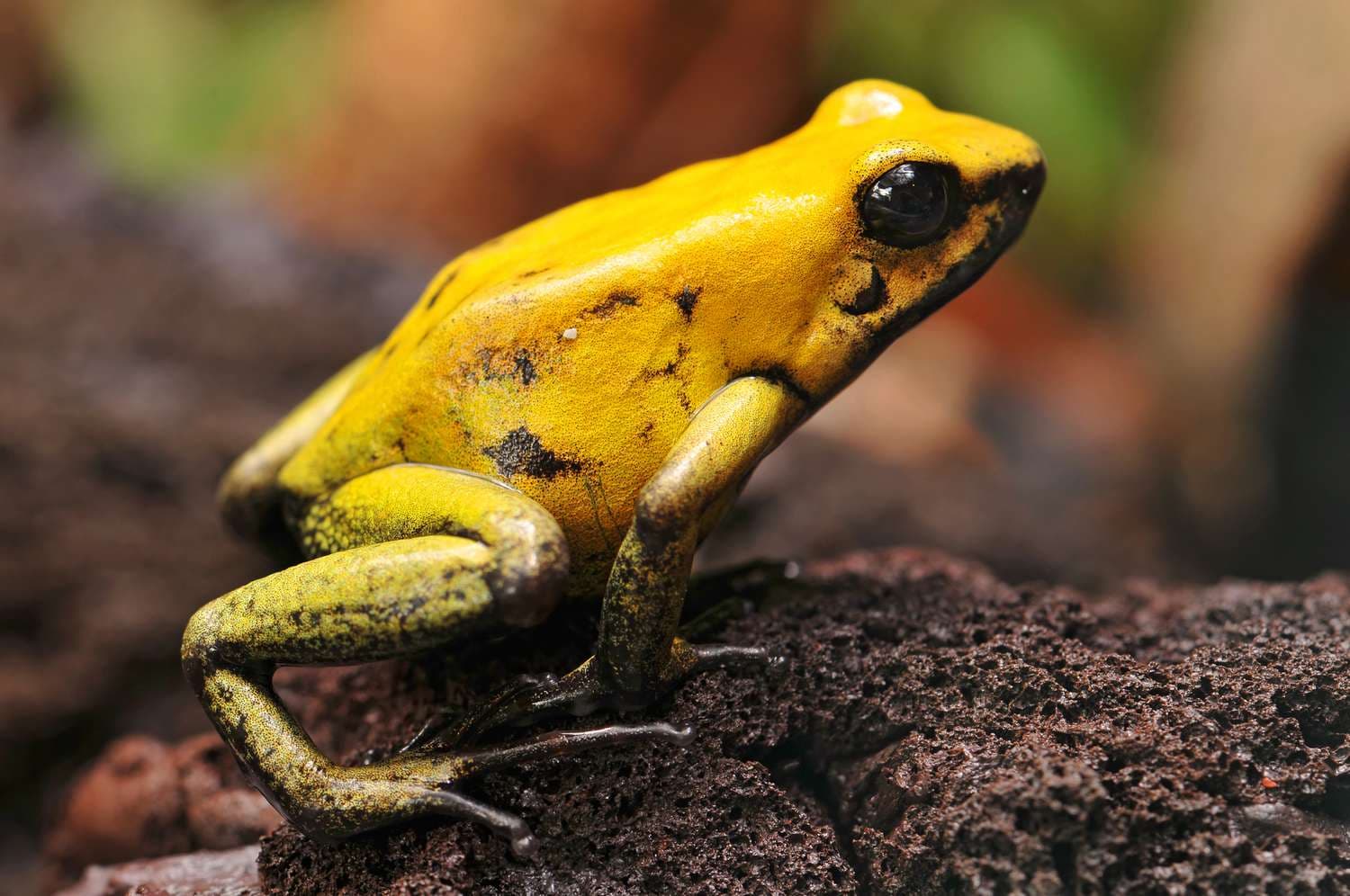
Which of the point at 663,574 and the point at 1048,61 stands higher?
the point at 1048,61

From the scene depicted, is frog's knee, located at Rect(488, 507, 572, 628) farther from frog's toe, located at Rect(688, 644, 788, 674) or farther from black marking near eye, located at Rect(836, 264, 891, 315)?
black marking near eye, located at Rect(836, 264, 891, 315)

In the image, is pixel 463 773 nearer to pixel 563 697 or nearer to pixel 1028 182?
pixel 563 697

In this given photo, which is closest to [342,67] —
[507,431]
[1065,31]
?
[1065,31]

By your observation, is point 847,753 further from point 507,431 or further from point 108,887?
point 108,887

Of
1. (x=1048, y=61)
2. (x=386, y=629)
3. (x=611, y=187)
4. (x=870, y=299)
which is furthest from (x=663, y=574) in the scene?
(x=1048, y=61)

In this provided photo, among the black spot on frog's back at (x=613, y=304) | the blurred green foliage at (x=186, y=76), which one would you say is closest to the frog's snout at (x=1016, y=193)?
the black spot on frog's back at (x=613, y=304)

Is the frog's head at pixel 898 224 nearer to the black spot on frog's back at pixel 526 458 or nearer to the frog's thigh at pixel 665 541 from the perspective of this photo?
the frog's thigh at pixel 665 541

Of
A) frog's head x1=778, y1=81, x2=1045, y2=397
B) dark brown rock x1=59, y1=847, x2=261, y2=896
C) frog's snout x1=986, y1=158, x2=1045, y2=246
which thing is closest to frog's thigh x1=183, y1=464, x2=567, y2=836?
dark brown rock x1=59, y1=847, x2=261, y2=896
